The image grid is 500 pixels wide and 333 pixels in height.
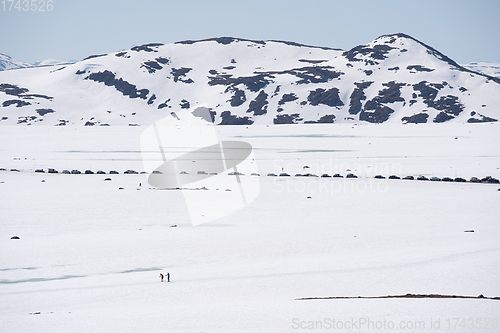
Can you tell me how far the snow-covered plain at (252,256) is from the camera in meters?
21.2

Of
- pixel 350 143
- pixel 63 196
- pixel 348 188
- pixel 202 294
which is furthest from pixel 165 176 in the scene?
pixel 350 143

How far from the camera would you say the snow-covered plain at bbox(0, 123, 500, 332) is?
21203 millimetres

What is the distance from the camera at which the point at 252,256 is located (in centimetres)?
3192

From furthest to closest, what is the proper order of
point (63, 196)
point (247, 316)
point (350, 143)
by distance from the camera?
1. point (350, 143)
2. point (63, 196)
3. point (247, 316)

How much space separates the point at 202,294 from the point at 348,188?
3651 cm

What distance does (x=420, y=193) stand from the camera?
54.0 meters

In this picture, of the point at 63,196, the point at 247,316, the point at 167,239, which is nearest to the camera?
the point at 247,316

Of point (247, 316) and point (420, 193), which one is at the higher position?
point (247, 316)

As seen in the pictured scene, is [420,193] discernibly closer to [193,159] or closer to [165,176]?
[165,176]

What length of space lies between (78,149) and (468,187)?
3158 inches

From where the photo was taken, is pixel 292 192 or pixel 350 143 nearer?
pixel 292 192

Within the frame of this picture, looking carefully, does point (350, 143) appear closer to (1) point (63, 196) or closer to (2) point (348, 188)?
(2) point (348, 188)

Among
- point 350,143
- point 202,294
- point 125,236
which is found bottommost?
point 350,143

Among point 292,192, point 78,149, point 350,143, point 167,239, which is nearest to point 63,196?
point 167,239
